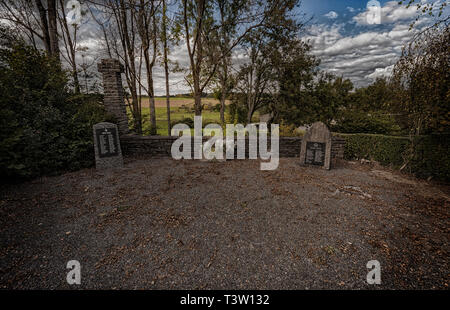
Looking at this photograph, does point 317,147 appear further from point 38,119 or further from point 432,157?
point 38,119

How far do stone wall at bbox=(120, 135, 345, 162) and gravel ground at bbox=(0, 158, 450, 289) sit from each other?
2704 mm

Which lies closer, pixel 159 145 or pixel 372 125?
pixel 159 145

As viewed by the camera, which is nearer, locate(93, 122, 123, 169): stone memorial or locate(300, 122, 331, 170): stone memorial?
locate(93, 122, 123, 169): stone memorial

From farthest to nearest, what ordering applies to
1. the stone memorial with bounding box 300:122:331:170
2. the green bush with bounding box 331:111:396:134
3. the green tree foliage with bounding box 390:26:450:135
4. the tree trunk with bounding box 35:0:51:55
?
the green bush with bounding box 331:111:396:134 < the tree trunk with bounding box 35:0:51:55 < the stone memorial with bounding box 300:122:331:170 < the green tree foliage with bounding box 390:26:450:135

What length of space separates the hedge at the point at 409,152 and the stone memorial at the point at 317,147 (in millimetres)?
2270

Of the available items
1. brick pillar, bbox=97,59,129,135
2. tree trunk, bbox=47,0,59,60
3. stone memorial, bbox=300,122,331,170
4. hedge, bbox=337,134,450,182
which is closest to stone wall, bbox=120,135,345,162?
hedge, bbox=337,134,450,182

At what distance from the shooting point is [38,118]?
5.32m

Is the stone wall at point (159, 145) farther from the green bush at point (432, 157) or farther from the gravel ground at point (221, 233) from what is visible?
the gravel ground at point (221, 233)

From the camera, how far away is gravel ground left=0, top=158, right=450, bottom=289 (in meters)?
2.19

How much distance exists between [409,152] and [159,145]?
31.0 ft

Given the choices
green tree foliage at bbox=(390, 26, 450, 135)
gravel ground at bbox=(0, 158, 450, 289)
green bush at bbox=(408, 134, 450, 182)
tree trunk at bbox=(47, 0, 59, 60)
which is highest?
tree trunk at bbox=(47, 0, 59, 60)

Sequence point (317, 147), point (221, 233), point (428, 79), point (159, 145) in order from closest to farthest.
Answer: point (221, 233), point (428, 79), point (317, 147), point (159, 145)

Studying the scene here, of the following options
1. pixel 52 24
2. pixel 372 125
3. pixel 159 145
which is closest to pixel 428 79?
pixel 372 125

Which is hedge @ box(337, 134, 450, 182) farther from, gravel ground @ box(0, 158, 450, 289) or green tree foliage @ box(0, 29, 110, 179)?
green tree foliage @ box(0, 29, 110, 179)
